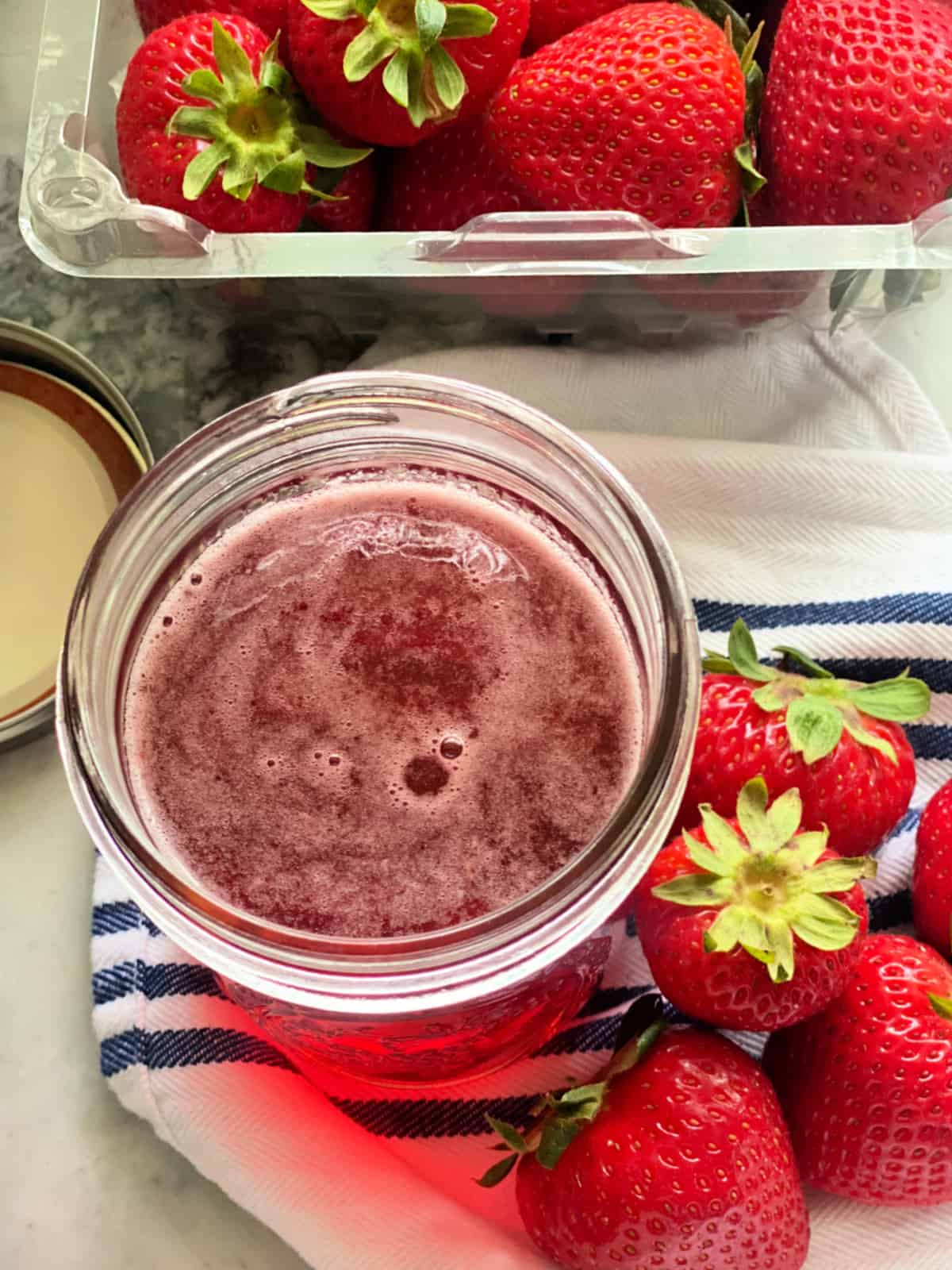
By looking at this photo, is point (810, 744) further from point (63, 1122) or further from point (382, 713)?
point (63, 1122)

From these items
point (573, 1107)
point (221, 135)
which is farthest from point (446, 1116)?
point (221, 135)

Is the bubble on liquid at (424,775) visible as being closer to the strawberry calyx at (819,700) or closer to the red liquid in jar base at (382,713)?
the red liquid in jar base at (382,713)

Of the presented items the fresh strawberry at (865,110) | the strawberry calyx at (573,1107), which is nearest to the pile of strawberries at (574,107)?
the fresh strawberry at (865,110)

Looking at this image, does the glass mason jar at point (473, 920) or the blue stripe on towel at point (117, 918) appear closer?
the glass mason jar at point (473, 920)

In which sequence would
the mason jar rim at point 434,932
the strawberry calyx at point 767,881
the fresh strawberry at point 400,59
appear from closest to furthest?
1. the mason jar rim at point 434,932
2. the strawberry calyx at point 767,881
3. the fresh strawberry at point 400,59

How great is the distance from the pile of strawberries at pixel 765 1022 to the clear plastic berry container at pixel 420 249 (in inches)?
9.2

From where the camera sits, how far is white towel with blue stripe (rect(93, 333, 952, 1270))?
2.75 ft

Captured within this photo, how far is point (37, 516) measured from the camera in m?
0.99

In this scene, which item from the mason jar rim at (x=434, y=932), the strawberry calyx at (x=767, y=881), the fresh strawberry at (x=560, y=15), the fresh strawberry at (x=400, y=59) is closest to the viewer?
the mason jar rim at (x=434, y=932)

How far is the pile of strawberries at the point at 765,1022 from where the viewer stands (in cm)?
73

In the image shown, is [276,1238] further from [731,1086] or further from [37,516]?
[37,516]

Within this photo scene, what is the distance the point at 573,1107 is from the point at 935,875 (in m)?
0.25

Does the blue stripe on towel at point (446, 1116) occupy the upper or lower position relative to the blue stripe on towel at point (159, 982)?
lower

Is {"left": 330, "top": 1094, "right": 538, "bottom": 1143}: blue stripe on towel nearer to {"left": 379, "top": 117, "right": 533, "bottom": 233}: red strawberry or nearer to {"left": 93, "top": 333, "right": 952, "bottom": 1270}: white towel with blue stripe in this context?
{"left": 93, "top": 333, "right": 952, "bottom": 1270}: white towel with blue stripe
